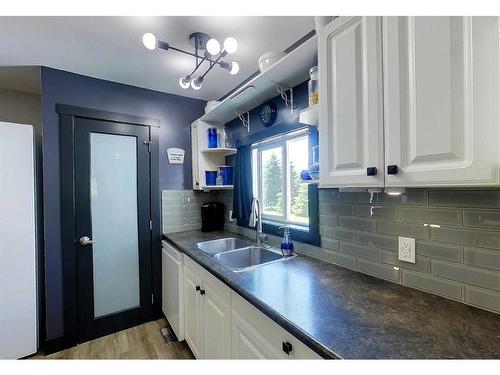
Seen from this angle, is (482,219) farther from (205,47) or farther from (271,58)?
(205,47)

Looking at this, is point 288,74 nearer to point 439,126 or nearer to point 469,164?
point 439,126

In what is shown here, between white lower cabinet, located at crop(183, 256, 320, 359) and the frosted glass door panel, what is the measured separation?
2.61ft

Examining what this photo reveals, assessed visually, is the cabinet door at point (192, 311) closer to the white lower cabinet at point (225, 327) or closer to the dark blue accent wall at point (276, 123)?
the white lower cabinet at point (225, 327)

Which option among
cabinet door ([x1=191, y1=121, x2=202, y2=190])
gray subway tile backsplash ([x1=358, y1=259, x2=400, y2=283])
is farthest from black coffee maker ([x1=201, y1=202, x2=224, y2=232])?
gray subway tile backsplash ([x1=358, y1=259, x2=400, y2=283])

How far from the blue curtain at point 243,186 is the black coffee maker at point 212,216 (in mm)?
360

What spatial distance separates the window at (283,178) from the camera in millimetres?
1844

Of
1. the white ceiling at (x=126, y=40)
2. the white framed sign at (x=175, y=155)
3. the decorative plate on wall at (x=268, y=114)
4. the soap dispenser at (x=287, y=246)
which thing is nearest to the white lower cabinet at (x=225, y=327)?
the soap dispenser at (x=287, y=246)

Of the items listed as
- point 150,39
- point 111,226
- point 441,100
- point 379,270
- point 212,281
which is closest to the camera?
point 441,100

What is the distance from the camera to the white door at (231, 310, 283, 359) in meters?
0.99

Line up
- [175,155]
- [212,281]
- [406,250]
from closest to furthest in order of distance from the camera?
[406,250] → [212,281] → [175,155]

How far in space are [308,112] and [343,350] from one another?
1067mm

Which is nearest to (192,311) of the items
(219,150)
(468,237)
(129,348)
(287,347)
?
(129,348)

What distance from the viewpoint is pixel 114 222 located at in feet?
7.38

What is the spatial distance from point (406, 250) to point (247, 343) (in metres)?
0.86
